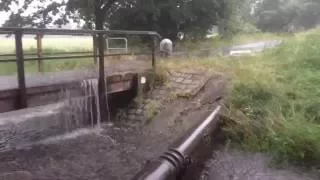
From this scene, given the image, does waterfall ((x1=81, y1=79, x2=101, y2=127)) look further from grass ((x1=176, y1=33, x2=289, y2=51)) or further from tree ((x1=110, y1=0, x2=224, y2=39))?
tree ((x1=110, y1=0, x2=224, y2=39))

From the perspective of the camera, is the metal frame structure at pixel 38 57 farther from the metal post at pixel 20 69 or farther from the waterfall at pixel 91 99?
the waterfall at pixel 91 99

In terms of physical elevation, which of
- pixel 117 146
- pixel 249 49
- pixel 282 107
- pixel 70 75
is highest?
pixel 249 49

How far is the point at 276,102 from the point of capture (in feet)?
29.7

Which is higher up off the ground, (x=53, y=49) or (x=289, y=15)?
Result: (x=289, y=15)

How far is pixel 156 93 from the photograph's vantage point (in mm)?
10750

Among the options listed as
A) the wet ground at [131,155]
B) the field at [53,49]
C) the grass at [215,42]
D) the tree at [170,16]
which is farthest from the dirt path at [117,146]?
the grass at [215,42]

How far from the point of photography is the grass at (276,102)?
23.5ft

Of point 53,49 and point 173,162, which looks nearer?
point 173,162

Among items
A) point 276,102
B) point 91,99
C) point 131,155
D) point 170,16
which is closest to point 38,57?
point 91,99

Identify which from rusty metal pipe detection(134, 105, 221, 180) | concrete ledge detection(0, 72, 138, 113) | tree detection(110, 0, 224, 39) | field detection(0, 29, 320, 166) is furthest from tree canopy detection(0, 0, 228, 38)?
rusty metal pipe detection(134, 105, 221, 180)

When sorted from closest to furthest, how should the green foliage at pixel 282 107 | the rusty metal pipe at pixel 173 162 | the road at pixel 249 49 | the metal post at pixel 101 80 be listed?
the rusty metal pipe at pixel 173 162 < the green foliage at pixel 282 107 < the metal post at pixel 101 80 < the road at pixel 249 49

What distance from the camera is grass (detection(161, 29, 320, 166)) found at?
23.5 feet

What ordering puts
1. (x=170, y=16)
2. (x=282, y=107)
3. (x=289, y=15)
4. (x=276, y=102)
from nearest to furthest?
(x=282, y=107)
(x=276, y=102)
(x=170, y=16)
(x=289, y=15)

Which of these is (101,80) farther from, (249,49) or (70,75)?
(249,49)
